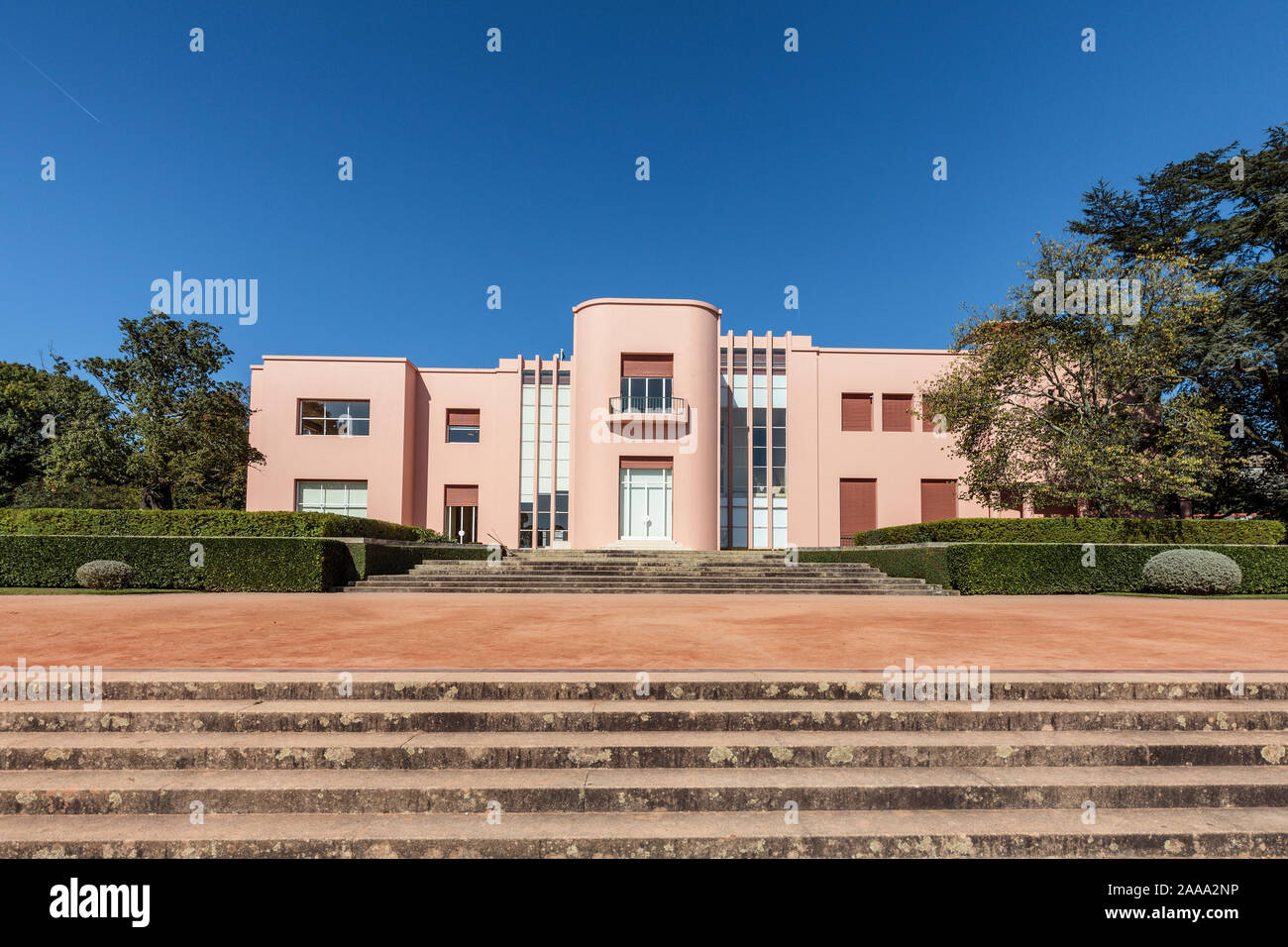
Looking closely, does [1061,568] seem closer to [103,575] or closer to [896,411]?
[896,411]

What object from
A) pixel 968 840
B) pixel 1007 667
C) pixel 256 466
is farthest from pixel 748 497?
pixel 968 840

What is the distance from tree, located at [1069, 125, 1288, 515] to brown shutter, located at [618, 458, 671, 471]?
1638 centimetres

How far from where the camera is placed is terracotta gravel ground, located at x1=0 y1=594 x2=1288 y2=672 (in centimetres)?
612

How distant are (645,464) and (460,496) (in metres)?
9.01

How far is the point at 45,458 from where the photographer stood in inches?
840

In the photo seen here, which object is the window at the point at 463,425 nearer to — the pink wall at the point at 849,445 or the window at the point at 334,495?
the window at the point at 334,495

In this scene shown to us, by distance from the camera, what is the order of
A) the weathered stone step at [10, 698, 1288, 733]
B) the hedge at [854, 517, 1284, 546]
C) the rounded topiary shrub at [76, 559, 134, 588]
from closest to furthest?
the weathered stone step at [10, 698, 1288, 733]
the rounded topiary shrub at [76, 559, 134, 588]
the hedge at [854, 517, 1284, 546]

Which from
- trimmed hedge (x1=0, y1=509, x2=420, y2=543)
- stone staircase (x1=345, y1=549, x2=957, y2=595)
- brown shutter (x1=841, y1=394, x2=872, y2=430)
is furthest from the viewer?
brown shutter (x1=841, y1=394, x2=872, y2=430)

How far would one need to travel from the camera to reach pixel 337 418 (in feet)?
88.9

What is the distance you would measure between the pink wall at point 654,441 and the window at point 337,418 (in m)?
8.96

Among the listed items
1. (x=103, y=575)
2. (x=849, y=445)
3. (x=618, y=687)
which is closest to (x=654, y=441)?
(x=849, y=445)

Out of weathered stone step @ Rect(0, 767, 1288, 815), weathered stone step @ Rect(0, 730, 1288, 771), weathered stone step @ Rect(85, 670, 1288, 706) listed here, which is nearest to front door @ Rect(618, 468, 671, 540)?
weathered stone step @ Rect(85, 670, 1288, 706)

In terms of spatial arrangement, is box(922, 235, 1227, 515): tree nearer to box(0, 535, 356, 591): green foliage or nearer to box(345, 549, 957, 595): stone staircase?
box(345, 549, 957, 595): stone staircase
